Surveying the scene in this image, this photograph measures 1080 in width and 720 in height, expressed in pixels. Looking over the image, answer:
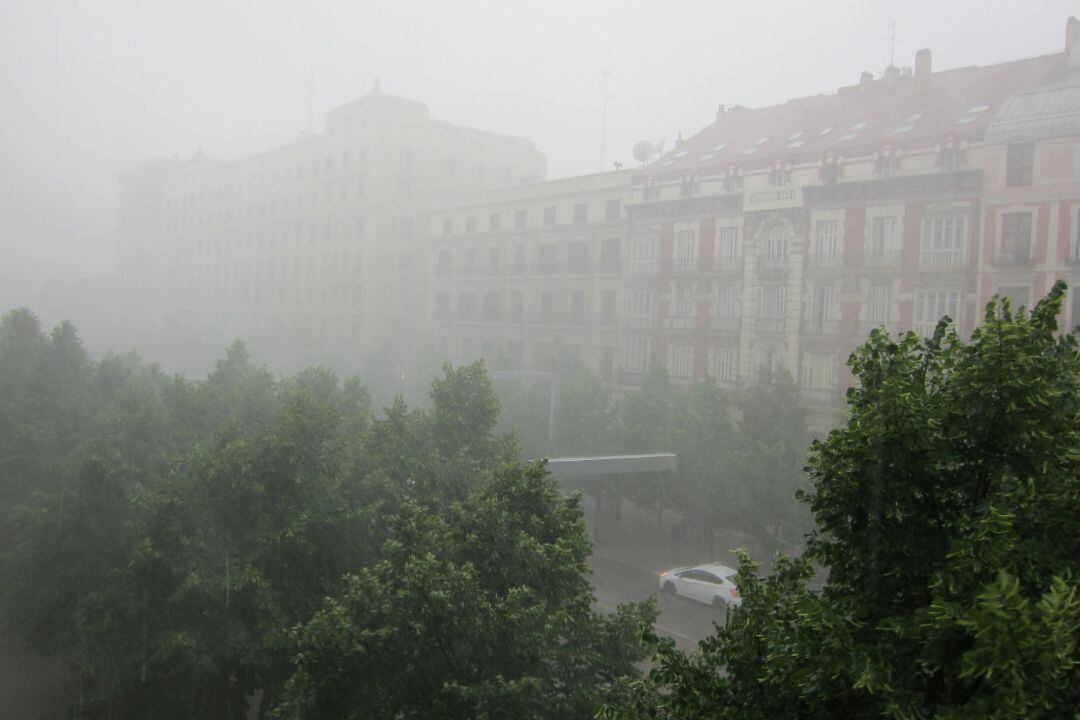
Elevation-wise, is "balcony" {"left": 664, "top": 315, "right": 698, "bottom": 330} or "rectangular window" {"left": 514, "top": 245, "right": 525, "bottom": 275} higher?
"rectangular window" {"left": 514, "top": 245, "right": 525, "bottom": 275}

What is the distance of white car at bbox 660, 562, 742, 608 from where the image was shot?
2202 cm

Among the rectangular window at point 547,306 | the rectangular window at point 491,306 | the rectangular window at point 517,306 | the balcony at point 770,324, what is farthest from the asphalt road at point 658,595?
the rectangular window at point 491,306

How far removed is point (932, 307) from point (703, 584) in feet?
47.1

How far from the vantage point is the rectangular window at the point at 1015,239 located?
2741 centimetres

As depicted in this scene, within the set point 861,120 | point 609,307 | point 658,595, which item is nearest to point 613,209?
point 609,307

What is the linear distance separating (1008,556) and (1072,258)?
2596cm

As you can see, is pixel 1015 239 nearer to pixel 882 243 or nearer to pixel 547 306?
pixel 882 243

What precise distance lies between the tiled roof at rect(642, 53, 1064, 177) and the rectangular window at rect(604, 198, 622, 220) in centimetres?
251

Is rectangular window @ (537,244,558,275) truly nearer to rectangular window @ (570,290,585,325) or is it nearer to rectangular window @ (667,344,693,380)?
rectangular window @ (570,290,585,325)

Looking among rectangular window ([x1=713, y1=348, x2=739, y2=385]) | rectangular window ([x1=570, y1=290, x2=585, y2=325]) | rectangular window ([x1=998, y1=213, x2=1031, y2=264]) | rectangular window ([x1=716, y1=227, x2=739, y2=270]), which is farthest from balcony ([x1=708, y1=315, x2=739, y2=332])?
rectangular window ([x1=998, y1=213, x2=1031, y2=264])

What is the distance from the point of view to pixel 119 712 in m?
15.0

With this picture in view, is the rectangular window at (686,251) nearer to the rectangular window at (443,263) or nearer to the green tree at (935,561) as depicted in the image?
the rectangular window at (443,263)

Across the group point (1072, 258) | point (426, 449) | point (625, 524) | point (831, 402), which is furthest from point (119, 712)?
point (1072, 258)

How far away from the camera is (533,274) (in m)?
47.0
